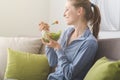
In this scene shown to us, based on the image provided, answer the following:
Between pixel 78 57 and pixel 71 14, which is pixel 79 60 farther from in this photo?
pixel 71 14

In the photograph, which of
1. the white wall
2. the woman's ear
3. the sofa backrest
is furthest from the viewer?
the white wall

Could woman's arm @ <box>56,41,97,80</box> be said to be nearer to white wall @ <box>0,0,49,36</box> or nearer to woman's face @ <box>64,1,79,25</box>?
woman's face @ <box>64,1,79,25</box>

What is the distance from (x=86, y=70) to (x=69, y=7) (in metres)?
0.45

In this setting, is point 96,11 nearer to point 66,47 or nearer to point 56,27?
point 66,47

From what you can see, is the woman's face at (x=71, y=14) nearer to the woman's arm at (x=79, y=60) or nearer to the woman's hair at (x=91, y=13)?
the woman's hair at (x=91, y=13)

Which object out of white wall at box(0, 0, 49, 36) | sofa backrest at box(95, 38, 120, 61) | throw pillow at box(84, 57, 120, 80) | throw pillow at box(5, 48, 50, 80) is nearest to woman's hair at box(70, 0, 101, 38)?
sofa backrest at box(95, 38, 120, 61)

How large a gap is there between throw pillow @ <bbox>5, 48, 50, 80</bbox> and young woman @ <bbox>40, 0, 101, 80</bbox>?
1.00 ft

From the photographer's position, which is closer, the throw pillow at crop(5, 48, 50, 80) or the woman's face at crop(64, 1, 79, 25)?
the woman's face at crop(64, 1, 79, 25)

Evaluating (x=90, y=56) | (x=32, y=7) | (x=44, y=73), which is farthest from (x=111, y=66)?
(x=32, y=7)

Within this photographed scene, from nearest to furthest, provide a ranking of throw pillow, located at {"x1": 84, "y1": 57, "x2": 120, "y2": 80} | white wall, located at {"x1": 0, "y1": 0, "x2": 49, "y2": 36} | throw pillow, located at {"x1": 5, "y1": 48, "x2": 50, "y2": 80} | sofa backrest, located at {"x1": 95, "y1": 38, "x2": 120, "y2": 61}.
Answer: throw pillow, located at {"x1": 84, "y1": 57, "x2": 120, "y2": 80}
sofa backrest, located at {"x1": 95, "y1": 38, "x2": 120, "y2": 61}
throw pillow, located at {"x1": 5, "y1": 48, "x2": 50, "y2": 80}
white wall, located at {"x1": 0, "y1": 0, "x2": 49, "y2": 36}

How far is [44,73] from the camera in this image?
84.7 inches

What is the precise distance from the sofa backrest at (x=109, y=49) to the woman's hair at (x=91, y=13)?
0.37 ft

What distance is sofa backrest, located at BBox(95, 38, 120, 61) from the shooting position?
1558 millimetres

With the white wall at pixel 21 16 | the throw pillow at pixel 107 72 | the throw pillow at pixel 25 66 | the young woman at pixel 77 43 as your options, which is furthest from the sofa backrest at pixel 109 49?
the white wall at pixel 21 16
